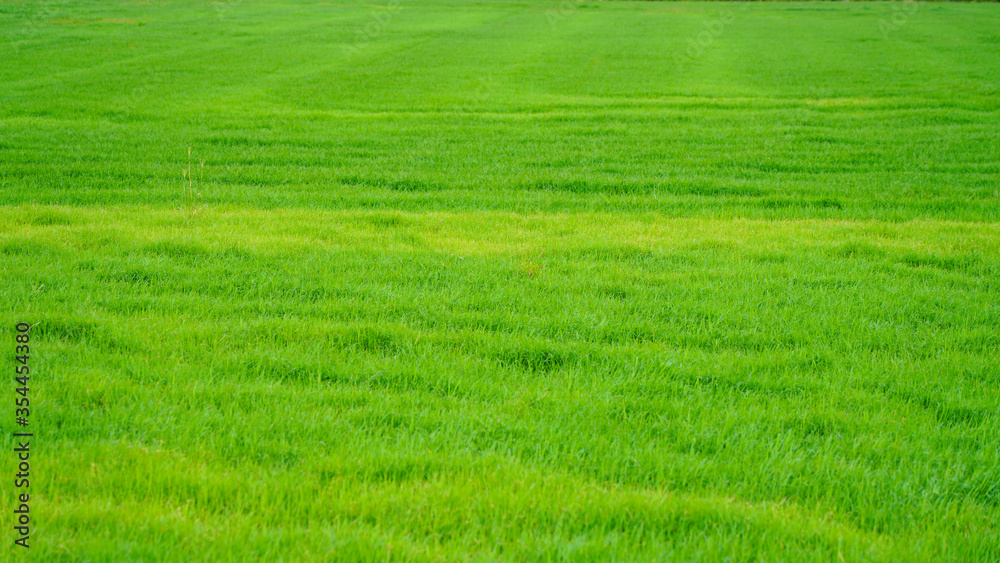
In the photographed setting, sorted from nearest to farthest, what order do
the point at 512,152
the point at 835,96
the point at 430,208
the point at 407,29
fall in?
the point at 430,208, the point at 512,152, the point at 835,96, the point at 407,29

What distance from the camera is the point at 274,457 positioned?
3.66 metres

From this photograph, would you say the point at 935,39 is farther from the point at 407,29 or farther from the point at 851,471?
the point at 851,471

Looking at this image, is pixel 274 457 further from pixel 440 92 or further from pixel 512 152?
pixel 440 92

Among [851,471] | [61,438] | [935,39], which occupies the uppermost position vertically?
[935,39]

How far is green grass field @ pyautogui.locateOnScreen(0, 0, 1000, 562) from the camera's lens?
3.25m

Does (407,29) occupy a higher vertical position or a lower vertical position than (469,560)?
higher

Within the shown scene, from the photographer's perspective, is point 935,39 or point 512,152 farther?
point 935,39

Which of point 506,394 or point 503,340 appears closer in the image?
point 506,394

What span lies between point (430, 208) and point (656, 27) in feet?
110

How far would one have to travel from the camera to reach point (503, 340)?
204 inches

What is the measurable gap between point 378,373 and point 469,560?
1.84m

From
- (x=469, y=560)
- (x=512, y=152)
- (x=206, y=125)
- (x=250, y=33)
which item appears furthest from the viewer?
(x=250, y=33)

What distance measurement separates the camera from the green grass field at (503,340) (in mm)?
3248

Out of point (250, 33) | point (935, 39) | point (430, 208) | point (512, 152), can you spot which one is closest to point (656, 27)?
point (935, 39)
